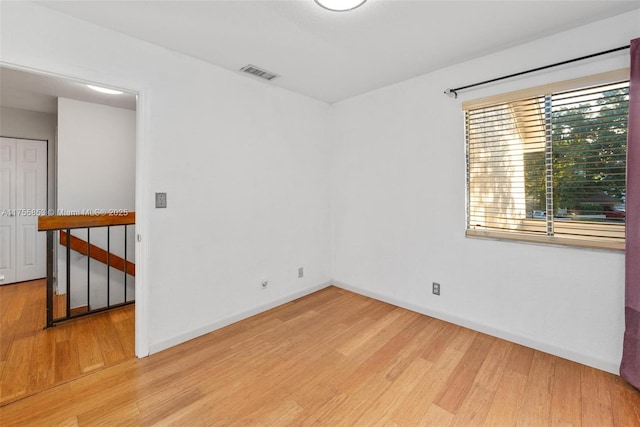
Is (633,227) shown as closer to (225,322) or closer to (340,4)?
(340,4)

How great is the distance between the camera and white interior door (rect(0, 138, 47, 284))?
13.1 feet

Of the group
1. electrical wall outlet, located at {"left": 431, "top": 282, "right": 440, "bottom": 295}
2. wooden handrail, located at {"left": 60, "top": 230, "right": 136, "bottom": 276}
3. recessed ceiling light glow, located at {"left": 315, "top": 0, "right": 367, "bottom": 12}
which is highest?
recessed ceiling light glow, located at {"left": 315, "top": 0, "right": 367, "bottom": 12}

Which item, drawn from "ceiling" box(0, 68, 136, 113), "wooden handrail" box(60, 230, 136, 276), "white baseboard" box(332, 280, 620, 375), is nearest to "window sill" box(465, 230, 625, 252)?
"white baseboard" box(332, 280, 620, 375)

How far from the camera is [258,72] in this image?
284 centimetres

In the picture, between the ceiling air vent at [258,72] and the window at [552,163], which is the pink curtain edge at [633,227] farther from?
the ceiling air vent at [258,72]

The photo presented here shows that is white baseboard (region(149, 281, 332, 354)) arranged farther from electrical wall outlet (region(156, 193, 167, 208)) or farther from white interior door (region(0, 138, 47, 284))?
white interior door (region(0, 138, 47, 284))

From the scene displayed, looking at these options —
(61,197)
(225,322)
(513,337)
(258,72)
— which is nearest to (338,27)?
(258,72)

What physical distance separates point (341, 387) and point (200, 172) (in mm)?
2100

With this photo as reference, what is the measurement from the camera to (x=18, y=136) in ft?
13.2

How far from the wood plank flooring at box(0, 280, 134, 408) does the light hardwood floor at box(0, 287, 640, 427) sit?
0.17 m

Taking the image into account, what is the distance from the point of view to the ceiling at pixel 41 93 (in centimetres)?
288

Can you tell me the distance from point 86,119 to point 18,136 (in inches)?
59.2

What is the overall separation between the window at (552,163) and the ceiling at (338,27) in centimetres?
49

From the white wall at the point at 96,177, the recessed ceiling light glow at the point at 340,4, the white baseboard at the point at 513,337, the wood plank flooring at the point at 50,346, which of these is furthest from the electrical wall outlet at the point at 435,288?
the white wall at the point at 96,177
